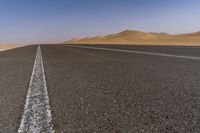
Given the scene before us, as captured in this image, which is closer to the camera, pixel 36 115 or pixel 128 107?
pixel 36 115

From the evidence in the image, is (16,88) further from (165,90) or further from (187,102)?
(187,102)

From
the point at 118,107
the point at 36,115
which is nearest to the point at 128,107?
the point at 118,107

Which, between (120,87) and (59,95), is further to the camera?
(120,87)

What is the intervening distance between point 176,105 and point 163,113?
0.41 meters

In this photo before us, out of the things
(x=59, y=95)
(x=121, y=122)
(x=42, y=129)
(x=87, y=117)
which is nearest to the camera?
(x=42, y=129)

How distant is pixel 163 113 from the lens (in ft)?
9.18

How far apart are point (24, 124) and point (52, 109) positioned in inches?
23.9

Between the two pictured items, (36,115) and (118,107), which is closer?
(36,115)

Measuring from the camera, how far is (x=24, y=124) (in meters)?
2.56

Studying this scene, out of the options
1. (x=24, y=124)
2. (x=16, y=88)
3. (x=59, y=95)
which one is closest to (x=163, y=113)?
(x=24, y=124)

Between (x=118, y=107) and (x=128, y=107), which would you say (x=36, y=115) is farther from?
(x=128, y=107)

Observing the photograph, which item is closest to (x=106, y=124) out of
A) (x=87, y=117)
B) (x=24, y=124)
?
(x=87, y=117)

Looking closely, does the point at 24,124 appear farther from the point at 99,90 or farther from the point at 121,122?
the point at 99,90

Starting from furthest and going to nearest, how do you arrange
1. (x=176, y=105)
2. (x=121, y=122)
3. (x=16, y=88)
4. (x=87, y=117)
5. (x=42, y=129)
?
(x=16, y=88) → (x=176, y=105) → (x=87, y=117) → (x=121, y=122) → (x=42, y=129)
